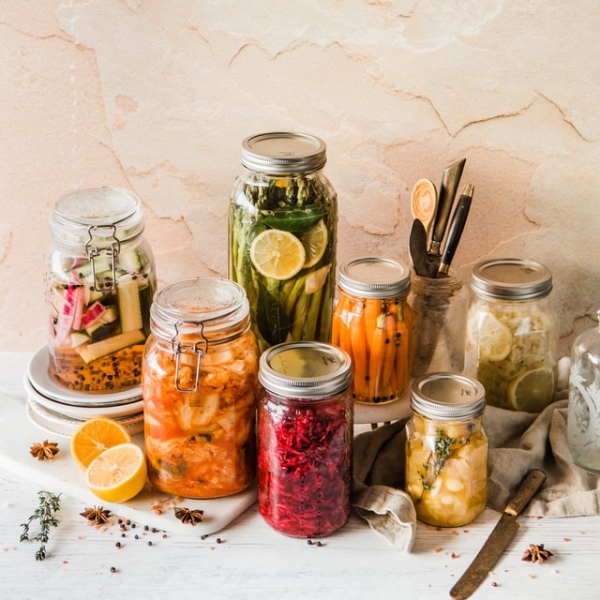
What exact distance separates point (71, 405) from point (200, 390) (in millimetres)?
248

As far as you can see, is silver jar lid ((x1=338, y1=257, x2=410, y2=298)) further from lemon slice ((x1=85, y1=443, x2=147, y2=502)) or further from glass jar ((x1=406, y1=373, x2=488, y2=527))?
lemon slice ((x1=85, y1=443, x2=147, y2=502))

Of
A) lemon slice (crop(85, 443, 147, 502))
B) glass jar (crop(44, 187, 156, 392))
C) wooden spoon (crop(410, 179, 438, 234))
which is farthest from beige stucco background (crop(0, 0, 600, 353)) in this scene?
lemon slice (crop(85, 443, 147, 502))

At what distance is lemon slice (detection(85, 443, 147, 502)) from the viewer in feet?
4.16

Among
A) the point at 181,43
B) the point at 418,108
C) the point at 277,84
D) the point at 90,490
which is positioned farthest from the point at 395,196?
the point at 90,490

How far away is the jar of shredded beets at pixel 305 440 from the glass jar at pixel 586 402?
13.4 inches

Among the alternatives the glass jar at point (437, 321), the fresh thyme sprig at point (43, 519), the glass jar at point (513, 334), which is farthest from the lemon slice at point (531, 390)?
the fresh thyme sprig at point (43, 519)

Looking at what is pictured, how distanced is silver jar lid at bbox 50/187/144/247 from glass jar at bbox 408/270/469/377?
1.37 feet

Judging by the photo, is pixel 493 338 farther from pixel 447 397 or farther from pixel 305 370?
pixel 305 370

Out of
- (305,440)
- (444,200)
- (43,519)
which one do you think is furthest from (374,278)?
(43,519)

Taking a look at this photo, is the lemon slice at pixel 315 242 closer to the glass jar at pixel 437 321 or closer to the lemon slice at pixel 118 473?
the glass jar at pixel 437 321

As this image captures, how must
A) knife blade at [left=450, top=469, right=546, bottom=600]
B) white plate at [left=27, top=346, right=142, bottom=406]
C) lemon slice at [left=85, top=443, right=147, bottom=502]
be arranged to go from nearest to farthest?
knife blade at [left=450, top=469, right=546, bottom=600] → lemon slice at [left=85, top=443, right=147, bottom=502] → white plate at [left=27, top=346, right=142, bottom=406]

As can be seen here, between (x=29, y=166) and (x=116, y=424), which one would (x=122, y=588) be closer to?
(x=116, y=424)

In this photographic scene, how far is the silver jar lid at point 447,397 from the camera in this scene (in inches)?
47.8

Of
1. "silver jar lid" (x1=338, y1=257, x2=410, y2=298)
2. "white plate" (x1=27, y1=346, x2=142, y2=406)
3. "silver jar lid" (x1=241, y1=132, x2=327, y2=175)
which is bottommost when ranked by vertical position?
"white plate" (x1=27, y1=346, x2=142, y2=406)
